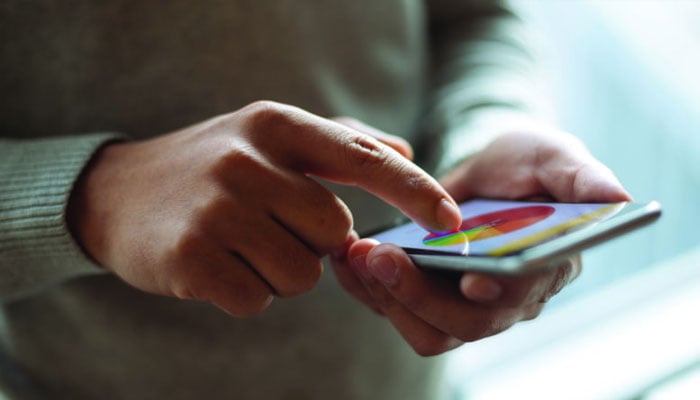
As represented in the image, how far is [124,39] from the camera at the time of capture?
548 mm

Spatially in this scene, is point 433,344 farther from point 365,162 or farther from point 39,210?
point 39,210

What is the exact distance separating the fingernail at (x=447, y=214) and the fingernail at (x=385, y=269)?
0.05 m

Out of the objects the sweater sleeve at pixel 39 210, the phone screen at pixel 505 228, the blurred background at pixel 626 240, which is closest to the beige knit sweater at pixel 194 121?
the sweater sleeve at pixel 39 210

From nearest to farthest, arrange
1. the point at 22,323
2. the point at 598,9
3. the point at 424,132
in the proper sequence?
the point at 22,323, the point at 424,132, the point at 598,9

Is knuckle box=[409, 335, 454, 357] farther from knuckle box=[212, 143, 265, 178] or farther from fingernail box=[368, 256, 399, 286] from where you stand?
knuckle box=[212, 143, 265, 178]

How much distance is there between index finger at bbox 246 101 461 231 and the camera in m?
0.40

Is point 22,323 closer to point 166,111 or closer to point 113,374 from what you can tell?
point 113,374

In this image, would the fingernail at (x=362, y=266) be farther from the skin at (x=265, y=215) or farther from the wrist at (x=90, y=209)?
the wrist at (x=90, y=209)

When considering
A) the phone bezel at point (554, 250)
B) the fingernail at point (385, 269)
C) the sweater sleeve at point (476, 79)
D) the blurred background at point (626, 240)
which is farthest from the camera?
the blurred background at point (626, 240)

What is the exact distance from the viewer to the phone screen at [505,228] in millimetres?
363

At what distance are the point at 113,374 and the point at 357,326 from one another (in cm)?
30

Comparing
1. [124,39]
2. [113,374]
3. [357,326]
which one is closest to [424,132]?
[357,326]

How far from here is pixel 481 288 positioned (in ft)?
1.22

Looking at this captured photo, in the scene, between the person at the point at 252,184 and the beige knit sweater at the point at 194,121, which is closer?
the person at the point at 252,184
